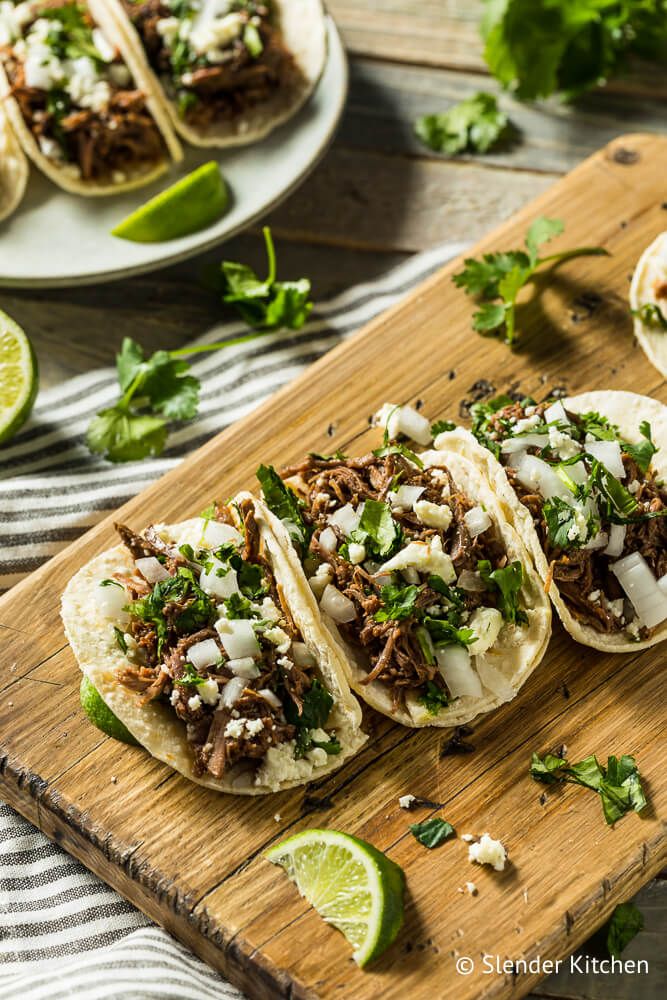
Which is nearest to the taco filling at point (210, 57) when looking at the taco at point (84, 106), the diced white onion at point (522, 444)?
the taco at point (84, 106)

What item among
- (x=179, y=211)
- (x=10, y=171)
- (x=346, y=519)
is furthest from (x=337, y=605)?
(x=10, y=171)

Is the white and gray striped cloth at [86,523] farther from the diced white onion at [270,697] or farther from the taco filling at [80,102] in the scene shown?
the taco filling at [80,102]

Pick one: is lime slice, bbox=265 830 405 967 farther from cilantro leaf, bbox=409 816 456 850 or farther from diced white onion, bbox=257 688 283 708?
diced white onion, bbox=257 688 283 708

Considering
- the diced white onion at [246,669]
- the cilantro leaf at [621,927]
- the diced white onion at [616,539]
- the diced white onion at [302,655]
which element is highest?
the diced white onion at [246,669]

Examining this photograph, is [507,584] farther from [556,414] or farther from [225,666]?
[225,666]

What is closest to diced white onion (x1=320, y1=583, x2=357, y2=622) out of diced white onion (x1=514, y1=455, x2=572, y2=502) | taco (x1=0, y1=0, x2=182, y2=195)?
diced white onion (x1=514, y1=455, x2=572, y2=502)

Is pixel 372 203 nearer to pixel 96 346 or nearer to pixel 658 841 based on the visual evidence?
pixel 96 346
